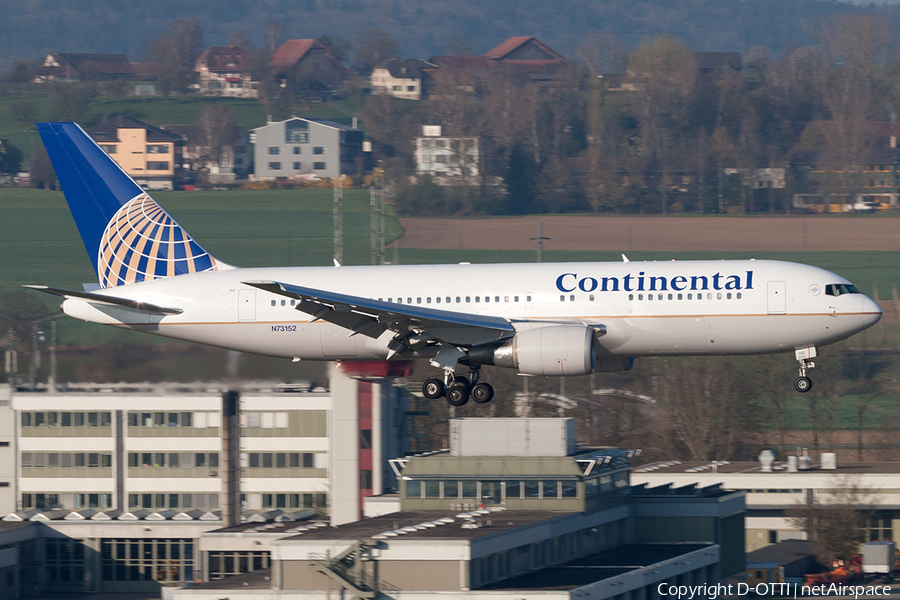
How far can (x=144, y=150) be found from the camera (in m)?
186

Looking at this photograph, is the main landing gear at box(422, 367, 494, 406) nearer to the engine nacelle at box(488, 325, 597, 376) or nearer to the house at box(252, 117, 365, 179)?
the engine nacelle at box(488, 325, 597, 376)

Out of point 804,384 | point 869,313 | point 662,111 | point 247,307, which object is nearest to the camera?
point 869,313

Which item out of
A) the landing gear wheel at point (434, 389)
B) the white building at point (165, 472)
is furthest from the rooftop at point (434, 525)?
the white building at point (165, 472)

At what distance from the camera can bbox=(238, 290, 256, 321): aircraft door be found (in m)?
42.1

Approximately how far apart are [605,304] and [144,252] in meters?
16.5

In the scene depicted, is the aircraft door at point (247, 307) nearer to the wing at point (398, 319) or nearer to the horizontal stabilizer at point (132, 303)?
the horizontal stabilizer at point (132, 303)

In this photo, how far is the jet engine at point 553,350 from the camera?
3778 centimetres

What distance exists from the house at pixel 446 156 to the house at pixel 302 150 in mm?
11317

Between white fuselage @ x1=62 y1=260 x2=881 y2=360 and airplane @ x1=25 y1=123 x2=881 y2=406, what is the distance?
0.14 ft

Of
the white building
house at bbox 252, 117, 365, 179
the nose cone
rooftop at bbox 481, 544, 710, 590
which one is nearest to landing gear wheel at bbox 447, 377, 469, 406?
rooftop at bbox 481, 544, 710, 590

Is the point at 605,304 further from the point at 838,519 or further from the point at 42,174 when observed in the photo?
the point at 42,174

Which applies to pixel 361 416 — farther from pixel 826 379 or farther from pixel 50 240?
pixel 50 240

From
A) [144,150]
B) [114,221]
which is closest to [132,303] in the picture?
[114,221]

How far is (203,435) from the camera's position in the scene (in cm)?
7381
